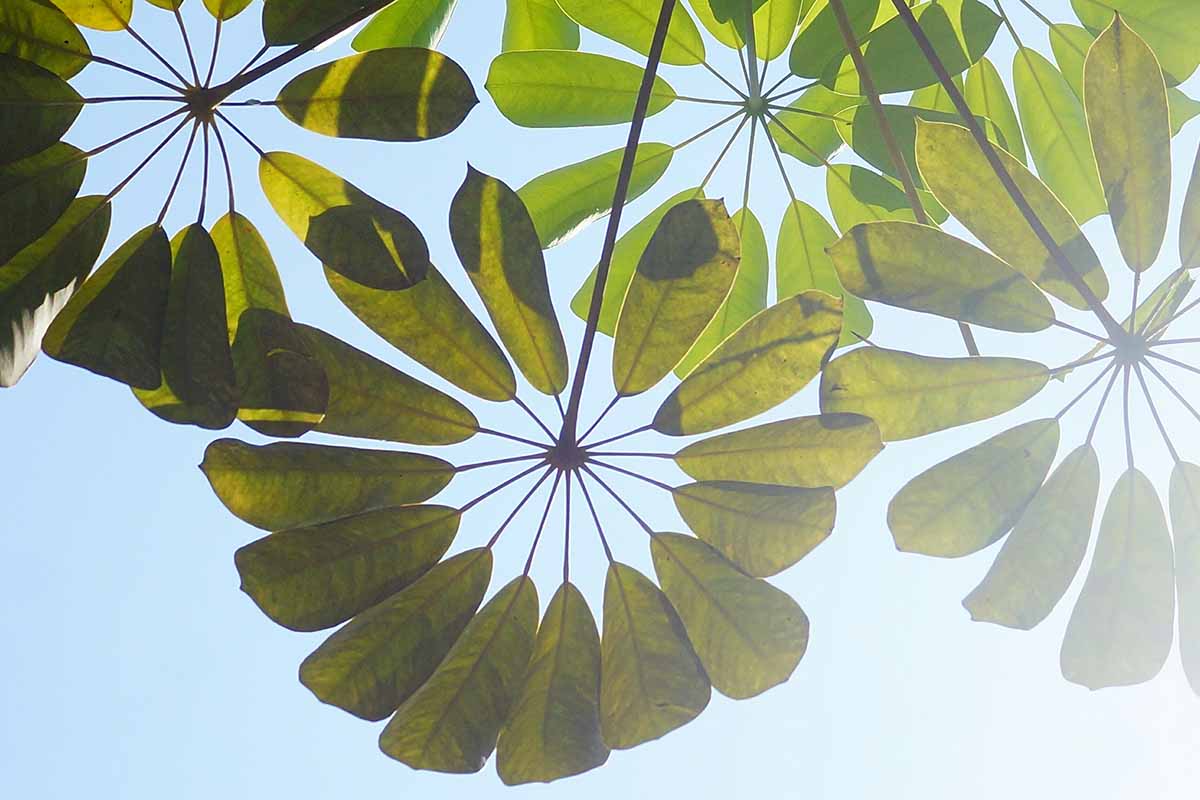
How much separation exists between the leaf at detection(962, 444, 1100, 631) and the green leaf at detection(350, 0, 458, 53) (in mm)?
1466

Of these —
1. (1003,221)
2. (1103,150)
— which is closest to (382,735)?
(1003,221)

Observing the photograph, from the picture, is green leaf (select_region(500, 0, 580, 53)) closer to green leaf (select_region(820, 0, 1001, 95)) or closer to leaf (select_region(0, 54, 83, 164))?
green leaf (select_region(820, 0, 1001, 95))

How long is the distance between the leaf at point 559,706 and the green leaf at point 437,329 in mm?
319

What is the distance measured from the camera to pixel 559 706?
1458mm

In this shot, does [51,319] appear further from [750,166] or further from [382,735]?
[750,166]

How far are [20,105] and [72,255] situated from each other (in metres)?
0.21

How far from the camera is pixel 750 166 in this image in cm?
218

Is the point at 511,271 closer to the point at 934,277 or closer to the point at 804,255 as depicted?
the point at 934,277

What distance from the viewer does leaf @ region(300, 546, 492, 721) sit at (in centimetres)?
139

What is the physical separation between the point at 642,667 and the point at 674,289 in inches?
20.0

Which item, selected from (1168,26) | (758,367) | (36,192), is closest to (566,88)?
(758,367)

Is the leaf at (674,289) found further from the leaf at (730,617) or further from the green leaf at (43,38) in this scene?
the green leaf at (43,38)

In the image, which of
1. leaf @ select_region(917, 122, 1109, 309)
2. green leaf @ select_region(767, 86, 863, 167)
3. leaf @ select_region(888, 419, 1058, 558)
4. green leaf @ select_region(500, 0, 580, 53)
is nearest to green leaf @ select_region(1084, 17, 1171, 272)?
leaf @ select_region(917, 122, 1109, 309)

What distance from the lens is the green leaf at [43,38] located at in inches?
56.3
